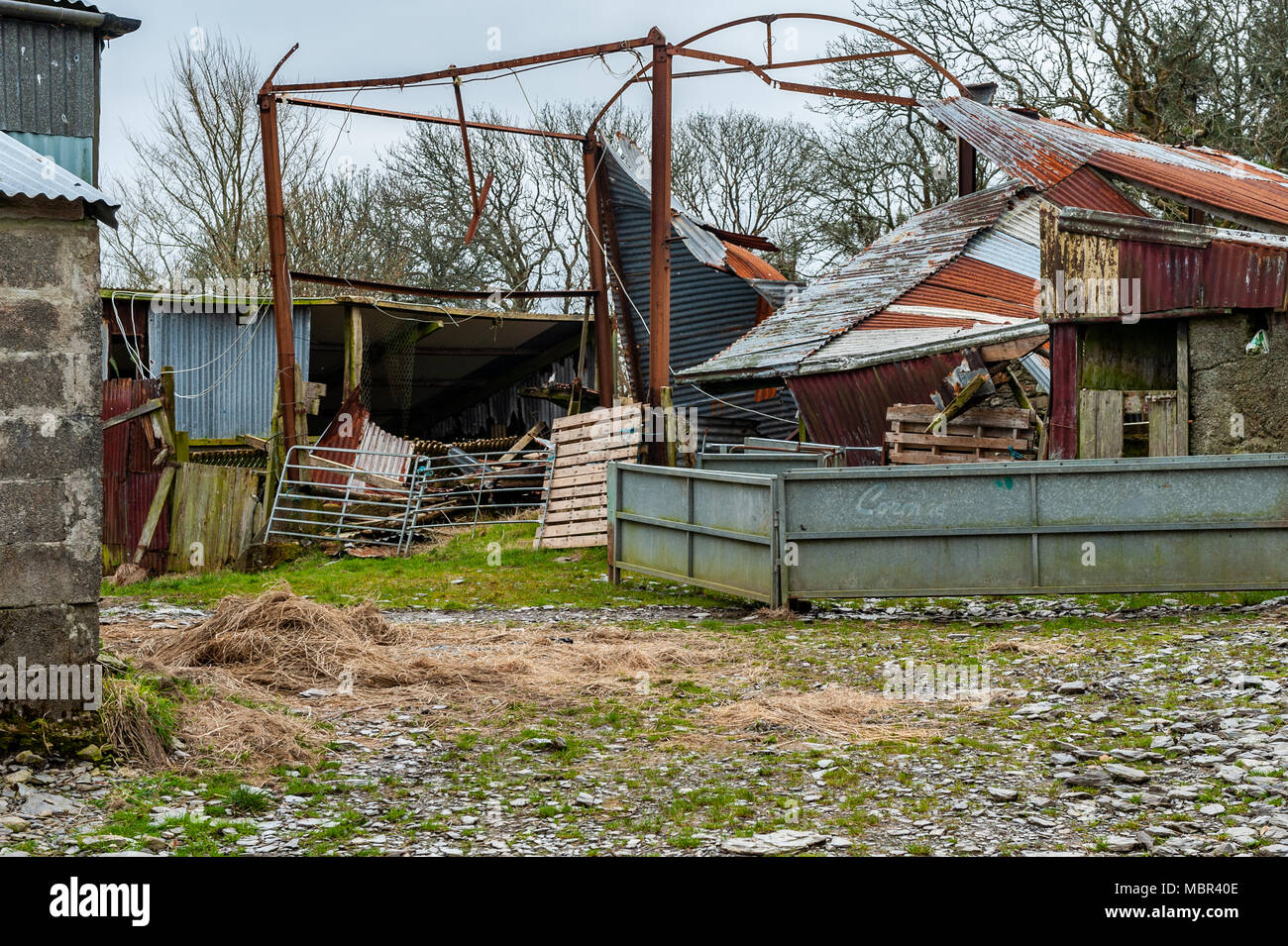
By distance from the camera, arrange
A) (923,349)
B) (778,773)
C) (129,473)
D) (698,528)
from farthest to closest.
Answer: (129,473), (923,349), (698,528), (778,773)

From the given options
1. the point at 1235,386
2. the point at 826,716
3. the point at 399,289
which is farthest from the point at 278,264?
the point at 826,716

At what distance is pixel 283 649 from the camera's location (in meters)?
9.03

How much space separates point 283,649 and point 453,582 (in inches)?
229

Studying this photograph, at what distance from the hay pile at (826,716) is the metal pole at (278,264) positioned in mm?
12913

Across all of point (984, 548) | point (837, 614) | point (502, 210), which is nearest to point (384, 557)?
point (837, 614)

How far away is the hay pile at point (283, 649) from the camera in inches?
344

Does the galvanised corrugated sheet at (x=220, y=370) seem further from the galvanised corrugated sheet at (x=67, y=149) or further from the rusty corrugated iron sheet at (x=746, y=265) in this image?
the galvanised corrugated sheet at (x=67, y=149)

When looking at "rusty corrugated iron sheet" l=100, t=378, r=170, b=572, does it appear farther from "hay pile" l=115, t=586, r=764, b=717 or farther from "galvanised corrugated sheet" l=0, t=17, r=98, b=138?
"hay pile" l=115, t=586, r=764, b=717

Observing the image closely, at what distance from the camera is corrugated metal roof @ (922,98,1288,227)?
15477 mm

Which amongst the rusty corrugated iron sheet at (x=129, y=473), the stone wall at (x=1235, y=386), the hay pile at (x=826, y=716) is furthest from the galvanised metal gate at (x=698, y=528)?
the rusty corrugated iron sheet at (x=129, y=473)

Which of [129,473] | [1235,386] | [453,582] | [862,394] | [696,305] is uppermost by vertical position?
[696,305]

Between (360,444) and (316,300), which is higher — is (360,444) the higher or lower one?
the lower one

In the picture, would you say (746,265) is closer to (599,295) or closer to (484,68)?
(599,295)
